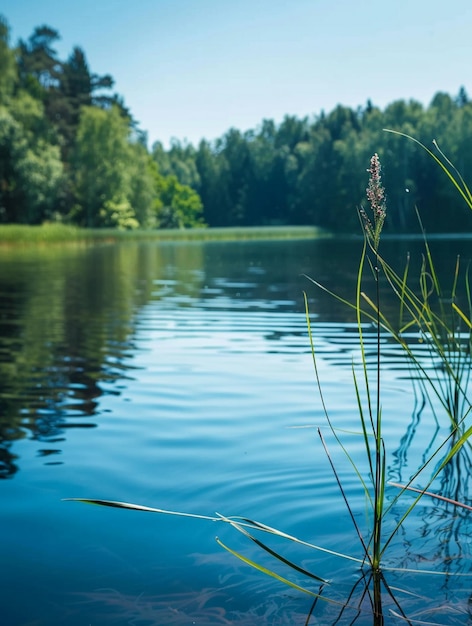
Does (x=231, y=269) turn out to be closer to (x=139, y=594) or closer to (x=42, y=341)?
(x=42, y=341)

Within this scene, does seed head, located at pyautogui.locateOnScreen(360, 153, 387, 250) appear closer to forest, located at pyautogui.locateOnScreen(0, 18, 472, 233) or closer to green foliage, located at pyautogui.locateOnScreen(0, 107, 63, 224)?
forest, located at pyautogui.locateOnScreen(0, 18, 472, 233)

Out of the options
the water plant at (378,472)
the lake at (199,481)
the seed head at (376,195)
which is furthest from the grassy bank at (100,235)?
the seed head at (376,195)

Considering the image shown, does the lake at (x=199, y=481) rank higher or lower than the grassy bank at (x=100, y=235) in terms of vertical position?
lower

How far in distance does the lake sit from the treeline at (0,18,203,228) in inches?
1502

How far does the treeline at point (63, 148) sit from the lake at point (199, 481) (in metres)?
38.1

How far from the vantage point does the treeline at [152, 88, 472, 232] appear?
216ft

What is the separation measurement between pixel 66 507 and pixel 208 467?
34.0 inches

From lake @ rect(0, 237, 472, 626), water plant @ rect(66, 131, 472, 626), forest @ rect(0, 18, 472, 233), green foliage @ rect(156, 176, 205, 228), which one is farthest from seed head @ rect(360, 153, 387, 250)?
green foliage @ rect(156, 176, 205, 228)

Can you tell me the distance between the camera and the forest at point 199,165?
154 feet

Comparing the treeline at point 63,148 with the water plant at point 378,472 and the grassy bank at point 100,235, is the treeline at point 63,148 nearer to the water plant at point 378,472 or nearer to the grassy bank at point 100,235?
the grassy bank at point 100,235

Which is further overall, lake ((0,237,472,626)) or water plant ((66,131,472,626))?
lake ((0,237,472,626))

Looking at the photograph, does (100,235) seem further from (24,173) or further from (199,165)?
(199,165)

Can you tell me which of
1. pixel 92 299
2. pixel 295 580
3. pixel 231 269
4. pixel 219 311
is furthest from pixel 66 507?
pixel 231 269

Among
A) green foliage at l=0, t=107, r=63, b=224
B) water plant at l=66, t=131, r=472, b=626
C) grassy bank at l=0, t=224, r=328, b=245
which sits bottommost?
water plant at l=66, t=131, r=472, b=626
